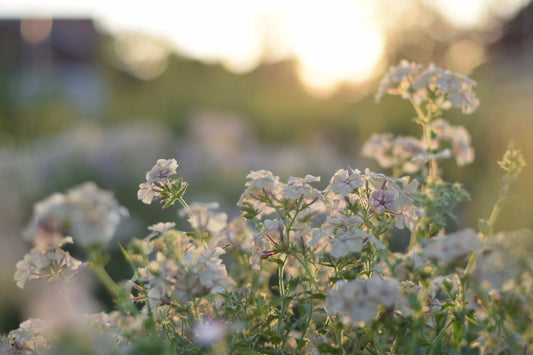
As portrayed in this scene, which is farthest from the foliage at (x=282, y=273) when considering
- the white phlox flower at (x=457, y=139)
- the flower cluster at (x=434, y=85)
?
the white phlox flower at (x=457, y=139)

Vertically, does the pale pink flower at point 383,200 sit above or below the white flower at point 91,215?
above

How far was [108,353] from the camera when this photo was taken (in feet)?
3.09

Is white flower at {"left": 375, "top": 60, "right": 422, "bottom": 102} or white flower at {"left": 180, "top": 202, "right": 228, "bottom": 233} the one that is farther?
white flower at {"left": 375, "top": 60, "right": 422, "bottom": 102}

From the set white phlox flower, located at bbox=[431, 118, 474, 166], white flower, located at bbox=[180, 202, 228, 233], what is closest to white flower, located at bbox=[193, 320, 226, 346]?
white flower, located at bbox=[180, 202, 228, 233]

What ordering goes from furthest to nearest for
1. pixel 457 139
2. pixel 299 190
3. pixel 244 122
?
pixel 244 122 → pixel 457 139 → pixel 299 190

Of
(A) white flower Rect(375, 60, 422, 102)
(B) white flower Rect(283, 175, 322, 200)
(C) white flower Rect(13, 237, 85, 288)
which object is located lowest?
(C) white flower Rect(13, 237, 85, 288)

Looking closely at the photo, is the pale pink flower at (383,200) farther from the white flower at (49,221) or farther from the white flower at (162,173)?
the white flower at (49,221)

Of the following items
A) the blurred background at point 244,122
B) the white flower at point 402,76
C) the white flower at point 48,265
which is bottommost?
the white flower at point 48,265

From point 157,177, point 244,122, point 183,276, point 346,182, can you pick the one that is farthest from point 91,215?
point 244,122

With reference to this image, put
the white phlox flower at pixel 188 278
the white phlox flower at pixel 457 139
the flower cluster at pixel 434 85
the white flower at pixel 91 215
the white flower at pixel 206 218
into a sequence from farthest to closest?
the white phlox flower at pixel 457 139
the flower cluster at pixel 434 85
the white flower at pixel 206 218
the white phlox flower at pixel 188 278
the white flower at pixel 91 215

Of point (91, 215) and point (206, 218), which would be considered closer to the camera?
point (91, 215)

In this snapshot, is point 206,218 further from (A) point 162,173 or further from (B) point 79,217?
(B) point 79,217

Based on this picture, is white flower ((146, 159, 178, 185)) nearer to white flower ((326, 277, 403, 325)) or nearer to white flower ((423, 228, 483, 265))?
white flower ((326, 277, 403, 325))

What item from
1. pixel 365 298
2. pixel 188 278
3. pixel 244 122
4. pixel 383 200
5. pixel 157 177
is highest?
pixel 244 122
